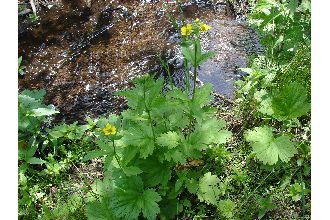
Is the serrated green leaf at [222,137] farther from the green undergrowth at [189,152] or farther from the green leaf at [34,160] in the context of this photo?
the green leaf at [34,160]

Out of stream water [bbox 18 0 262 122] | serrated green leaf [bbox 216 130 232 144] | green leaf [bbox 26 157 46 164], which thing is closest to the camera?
serrated green leaf [bbox 216 130 232 144]

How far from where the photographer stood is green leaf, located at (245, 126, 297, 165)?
8.64 ft

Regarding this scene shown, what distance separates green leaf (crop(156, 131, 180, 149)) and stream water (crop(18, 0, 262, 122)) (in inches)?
46.1

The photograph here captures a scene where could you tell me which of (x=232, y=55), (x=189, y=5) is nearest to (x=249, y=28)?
(x=232, y=55)

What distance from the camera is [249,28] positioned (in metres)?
4.27

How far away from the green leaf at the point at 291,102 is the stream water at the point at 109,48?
851mm

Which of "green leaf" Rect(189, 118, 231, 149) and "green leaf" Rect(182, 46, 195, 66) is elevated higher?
"green leaf" Rect(182, 46, 195, 66)

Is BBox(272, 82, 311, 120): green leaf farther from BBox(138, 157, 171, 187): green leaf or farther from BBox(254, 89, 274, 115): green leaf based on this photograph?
BBox(138, 157, 171, 187): green leaf

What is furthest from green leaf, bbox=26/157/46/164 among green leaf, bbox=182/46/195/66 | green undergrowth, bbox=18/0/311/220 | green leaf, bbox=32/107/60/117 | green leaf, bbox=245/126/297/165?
green leaf, bbox=245/126/297/165

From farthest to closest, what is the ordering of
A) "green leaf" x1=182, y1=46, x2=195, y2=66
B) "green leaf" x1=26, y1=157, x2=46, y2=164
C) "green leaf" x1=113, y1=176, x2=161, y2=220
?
"green leaf" x1=26, y1=157, x2=46, y2=164, "green leaf" x1=113, y1=176, x2=161, y2=220, "green leaf" x1=182, y1=46, x2=195, y2=66

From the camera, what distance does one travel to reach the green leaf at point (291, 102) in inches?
108

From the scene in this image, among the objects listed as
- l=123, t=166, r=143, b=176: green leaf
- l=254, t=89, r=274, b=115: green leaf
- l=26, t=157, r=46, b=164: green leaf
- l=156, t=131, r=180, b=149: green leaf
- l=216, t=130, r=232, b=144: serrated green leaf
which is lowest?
l=26, t=157, r=46, b=164: green leaf

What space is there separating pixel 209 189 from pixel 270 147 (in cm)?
49

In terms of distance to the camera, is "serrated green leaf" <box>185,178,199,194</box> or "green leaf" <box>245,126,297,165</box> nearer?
"green leaf" <box>245,126,297,165</box>
